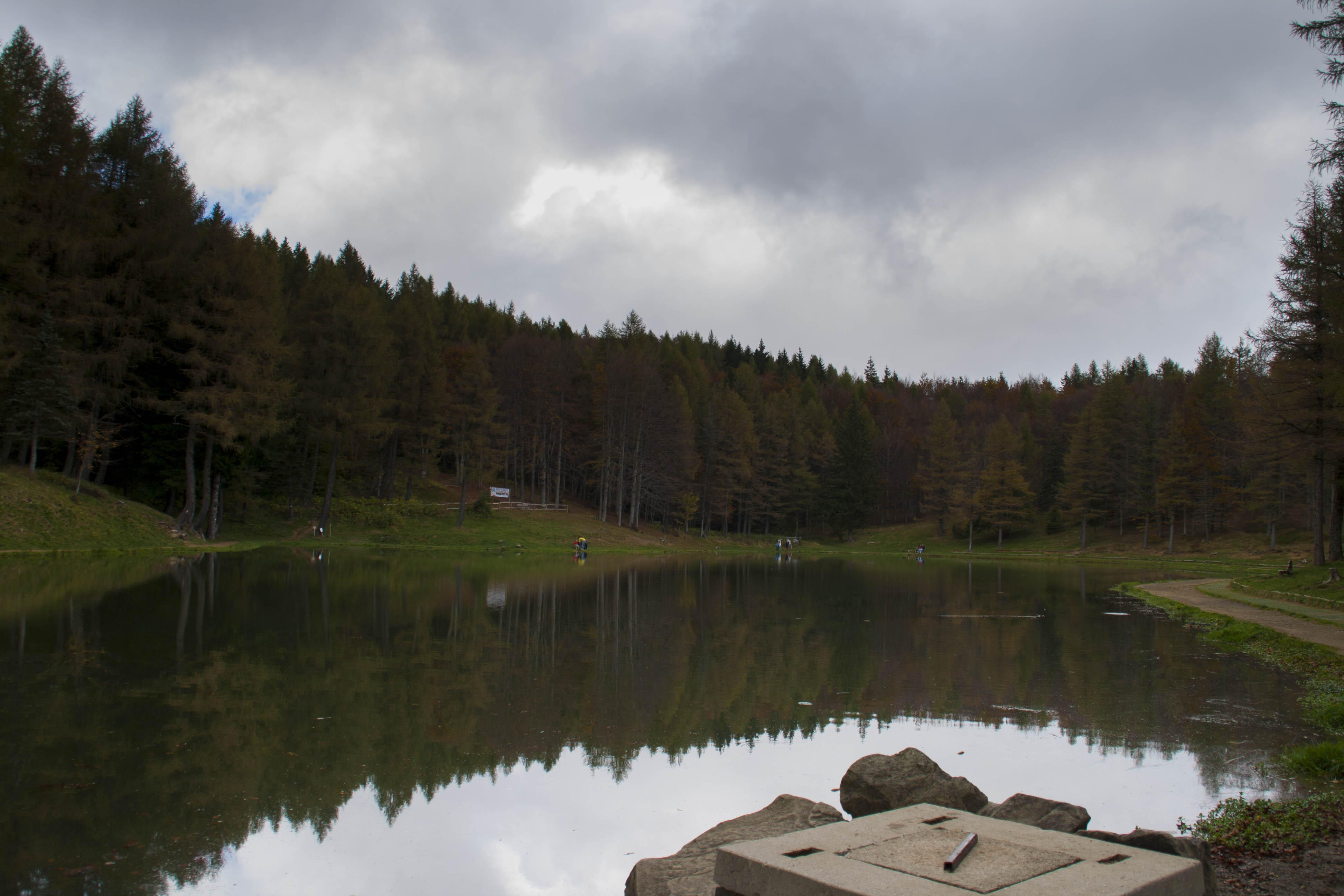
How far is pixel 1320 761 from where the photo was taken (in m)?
7.95

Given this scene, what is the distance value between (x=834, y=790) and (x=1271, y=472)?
60563 millimetres

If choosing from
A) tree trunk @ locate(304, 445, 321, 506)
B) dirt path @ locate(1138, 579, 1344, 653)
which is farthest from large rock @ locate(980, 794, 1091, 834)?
tree trunk @ locate(304, 445, 321, 506)

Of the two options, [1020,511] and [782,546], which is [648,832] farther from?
[1020,511]

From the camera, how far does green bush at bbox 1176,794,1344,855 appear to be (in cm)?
588

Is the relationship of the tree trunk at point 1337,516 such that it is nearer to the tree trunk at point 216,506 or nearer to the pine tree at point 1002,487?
the pine tree at point 1002,487

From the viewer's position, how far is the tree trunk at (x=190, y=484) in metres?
37.3

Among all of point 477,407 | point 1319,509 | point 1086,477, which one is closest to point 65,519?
point 477,407

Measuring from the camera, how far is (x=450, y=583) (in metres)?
27.0

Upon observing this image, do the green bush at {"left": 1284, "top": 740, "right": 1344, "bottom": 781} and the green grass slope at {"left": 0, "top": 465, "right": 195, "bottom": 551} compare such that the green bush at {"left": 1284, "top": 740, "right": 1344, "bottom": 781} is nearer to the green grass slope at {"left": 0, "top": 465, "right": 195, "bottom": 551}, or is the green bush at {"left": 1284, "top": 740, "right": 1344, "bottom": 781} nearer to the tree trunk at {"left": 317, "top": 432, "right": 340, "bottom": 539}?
the green grass slope at {"left": 0, "top": 465, "right": 195, "bottom": 551}

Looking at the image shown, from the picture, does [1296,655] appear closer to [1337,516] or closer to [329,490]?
[1337,516]

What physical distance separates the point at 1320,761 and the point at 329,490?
4519 cm

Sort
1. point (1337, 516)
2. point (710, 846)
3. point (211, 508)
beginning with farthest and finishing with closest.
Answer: point (211, 508)
point (1337, 516)
point (710, 846)

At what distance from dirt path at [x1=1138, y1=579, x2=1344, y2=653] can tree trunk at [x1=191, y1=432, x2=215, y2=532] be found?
A: 38.8 meters

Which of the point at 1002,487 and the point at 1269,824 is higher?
the point at 1002,487
